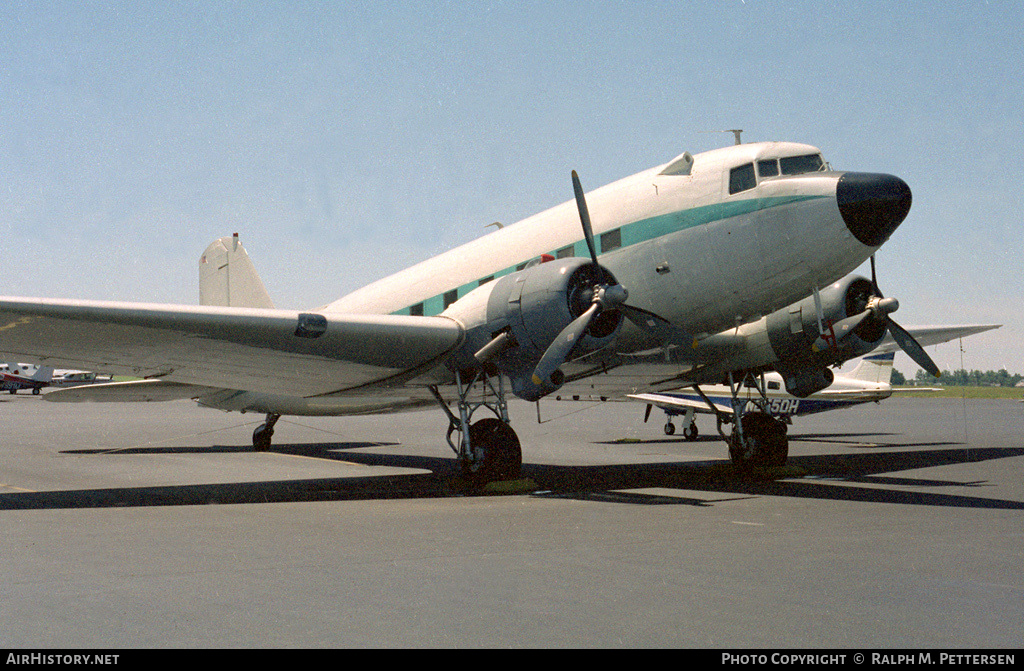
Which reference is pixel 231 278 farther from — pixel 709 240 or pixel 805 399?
pixel 805 399

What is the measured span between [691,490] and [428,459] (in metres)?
9.58

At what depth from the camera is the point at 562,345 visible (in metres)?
12.0

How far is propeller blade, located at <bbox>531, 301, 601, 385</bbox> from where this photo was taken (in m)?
12.0

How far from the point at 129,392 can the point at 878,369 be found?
26.4 meters

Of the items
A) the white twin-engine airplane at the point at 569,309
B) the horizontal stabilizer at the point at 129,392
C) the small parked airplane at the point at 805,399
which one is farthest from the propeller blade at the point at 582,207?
the small parked airplane at the point at 805,399

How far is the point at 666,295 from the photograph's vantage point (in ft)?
43.9

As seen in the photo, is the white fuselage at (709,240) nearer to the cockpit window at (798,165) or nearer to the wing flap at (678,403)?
the cockpit window at (798,165)

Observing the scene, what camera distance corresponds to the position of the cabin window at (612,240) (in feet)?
45.2

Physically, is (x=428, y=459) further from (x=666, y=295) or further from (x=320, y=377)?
(x=666, y=295)

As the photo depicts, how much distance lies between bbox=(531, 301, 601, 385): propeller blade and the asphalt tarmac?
1829 millimetres

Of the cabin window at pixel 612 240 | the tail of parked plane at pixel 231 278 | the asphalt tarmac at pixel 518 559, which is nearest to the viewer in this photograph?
the asphalt tarmac at pixel 518 559

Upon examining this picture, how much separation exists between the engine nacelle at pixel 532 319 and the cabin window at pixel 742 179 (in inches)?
95.9

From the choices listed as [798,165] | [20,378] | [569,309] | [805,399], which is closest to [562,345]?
[569,309]
